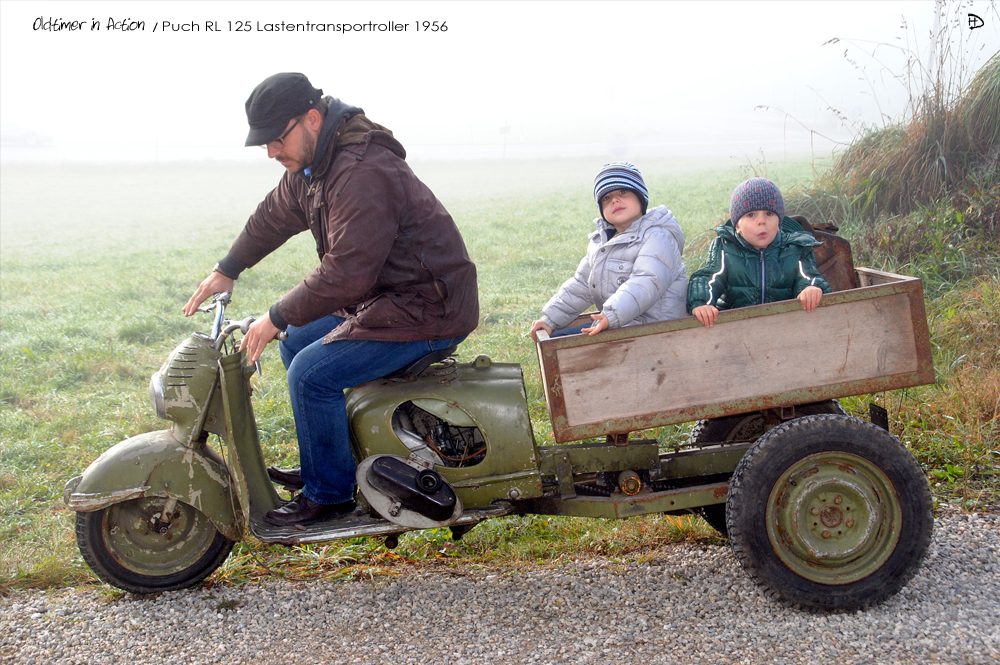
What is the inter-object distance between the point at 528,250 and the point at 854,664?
9836mm

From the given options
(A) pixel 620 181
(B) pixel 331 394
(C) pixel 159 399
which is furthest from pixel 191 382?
(A) pixel 620 181

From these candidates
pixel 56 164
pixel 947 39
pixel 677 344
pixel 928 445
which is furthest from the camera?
pixel 56 164

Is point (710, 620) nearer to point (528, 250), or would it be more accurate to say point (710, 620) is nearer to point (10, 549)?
point (10, 549)

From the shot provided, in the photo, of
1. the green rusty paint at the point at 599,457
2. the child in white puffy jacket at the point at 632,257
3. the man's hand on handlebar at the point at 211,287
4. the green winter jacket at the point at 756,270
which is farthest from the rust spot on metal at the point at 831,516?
the man's hand on handlebar at the point at 211,287

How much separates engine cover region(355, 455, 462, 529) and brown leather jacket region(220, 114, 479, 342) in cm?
55

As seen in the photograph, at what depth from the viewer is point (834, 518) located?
3.09 meters

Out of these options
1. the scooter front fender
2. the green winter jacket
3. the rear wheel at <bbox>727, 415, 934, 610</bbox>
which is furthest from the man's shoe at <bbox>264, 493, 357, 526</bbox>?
the green winter jacket

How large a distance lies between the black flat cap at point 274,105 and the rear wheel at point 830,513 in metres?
2.25

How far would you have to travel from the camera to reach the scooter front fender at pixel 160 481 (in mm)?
3221

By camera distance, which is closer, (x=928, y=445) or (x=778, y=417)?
(x=778, y=417)

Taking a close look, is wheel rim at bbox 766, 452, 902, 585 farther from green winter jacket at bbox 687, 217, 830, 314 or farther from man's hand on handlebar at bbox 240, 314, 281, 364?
man's hand on handlebar at bbox 240, 314, 281, 364

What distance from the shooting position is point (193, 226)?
19.4 meters

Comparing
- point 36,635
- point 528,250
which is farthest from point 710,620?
point 528,250

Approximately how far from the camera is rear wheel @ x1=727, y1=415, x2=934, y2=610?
3.03 meters
